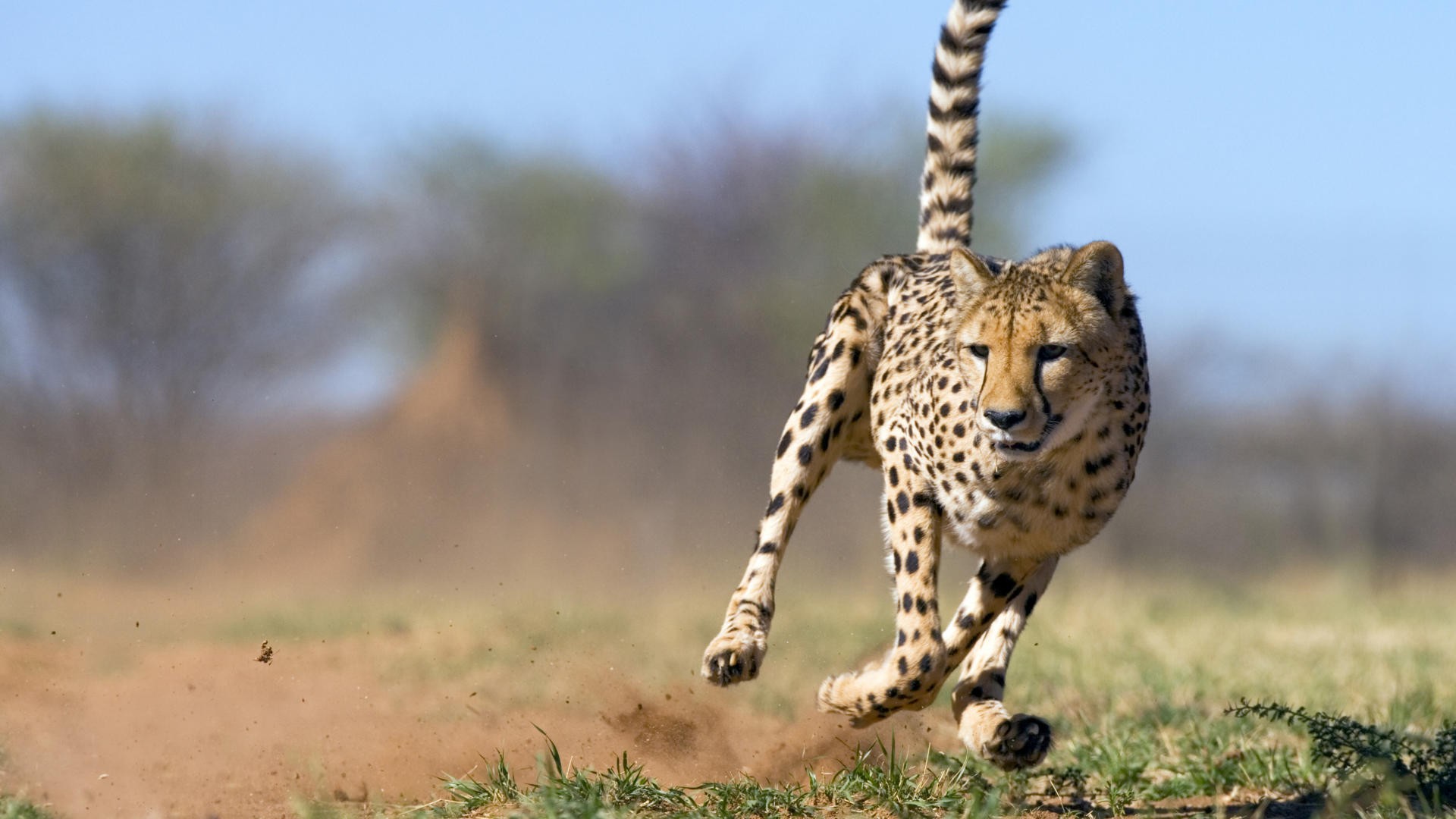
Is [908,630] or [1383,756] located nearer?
[908,630]

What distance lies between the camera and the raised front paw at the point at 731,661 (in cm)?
428

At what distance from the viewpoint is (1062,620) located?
380 inches

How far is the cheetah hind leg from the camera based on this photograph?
191 inches

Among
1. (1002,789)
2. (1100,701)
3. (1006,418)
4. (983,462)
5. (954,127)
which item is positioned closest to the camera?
(1006,418)

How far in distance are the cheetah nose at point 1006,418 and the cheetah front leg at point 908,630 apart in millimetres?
606

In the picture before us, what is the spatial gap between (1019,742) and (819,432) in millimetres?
1285

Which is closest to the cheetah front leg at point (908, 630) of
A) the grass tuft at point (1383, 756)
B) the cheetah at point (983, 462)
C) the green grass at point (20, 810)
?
the cheetah at point (983, 462)

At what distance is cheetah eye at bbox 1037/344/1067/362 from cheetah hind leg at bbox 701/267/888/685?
1.12 metres

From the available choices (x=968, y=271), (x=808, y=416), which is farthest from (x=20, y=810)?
(x=968, y=271)

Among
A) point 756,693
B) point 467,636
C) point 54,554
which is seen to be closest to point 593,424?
point 54,554

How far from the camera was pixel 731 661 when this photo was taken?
14.0ft

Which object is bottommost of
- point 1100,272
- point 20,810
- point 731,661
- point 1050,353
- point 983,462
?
point 20,810

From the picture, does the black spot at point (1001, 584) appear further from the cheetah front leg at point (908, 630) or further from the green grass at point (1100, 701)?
the green grass at point (1100, 701)

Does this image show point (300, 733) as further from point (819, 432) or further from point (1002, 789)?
point (1002, 789)
